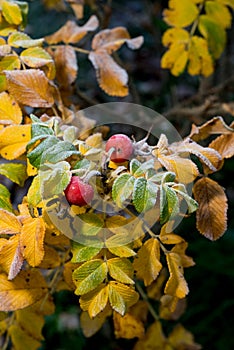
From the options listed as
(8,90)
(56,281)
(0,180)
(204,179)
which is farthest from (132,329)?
(0,180)

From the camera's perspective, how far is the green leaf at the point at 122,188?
56 centimetres

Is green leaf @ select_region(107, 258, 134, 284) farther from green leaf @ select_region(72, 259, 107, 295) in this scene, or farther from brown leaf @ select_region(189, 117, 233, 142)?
brown leaf @ select_region(189, 117, 233, 142)

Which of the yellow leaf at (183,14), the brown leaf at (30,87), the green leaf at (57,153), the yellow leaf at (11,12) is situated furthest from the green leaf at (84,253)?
the yellow leaf at (183,14)

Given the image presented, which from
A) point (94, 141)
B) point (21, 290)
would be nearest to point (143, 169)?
point (94, 141)

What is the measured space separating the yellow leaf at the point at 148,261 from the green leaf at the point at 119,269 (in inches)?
1.1

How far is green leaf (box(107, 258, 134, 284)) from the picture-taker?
A: 60 centimetres

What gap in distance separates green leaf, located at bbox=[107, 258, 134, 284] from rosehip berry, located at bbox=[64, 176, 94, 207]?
0.08 metres

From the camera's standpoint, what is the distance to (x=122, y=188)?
56 centimetres

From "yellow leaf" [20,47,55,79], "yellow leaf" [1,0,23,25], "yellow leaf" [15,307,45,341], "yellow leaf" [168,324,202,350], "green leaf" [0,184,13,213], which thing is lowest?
"yellow leaf" [168,324,202,350]

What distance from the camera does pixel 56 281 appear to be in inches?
29.5

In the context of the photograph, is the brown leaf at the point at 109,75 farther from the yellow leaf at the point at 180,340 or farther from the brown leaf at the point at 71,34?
the yellow leaf at the point at 180,340

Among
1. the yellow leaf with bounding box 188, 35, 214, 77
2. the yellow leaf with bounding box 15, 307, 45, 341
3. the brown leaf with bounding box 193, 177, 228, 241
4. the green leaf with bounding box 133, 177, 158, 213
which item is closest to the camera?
the green leaf with bounding box 133, 177, 158, 213

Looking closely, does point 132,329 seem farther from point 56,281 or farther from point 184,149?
point 184,149

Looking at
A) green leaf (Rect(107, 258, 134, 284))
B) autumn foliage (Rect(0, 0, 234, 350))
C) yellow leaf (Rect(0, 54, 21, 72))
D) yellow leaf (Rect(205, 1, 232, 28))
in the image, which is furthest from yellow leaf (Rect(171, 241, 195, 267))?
yellow leaf (Rect(205, 1, 232, 28))
